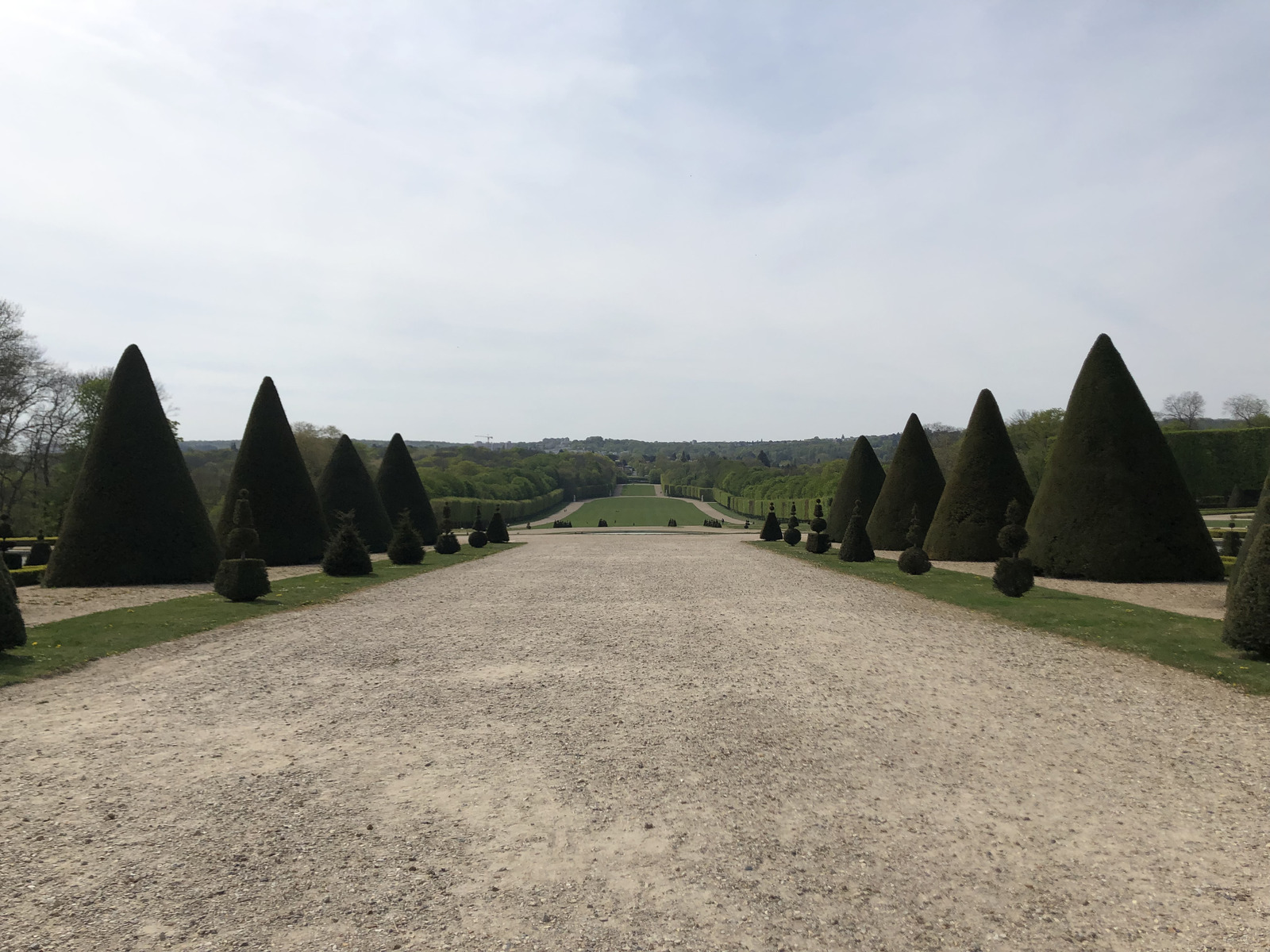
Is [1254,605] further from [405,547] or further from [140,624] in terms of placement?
[405,547]

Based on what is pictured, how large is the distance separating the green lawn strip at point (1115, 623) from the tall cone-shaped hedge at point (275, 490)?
19.4m

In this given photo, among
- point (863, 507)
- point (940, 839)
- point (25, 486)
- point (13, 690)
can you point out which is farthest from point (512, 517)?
point (940, 839)

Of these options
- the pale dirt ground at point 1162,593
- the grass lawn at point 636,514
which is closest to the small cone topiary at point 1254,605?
the pale dirt ground at point 1162,593

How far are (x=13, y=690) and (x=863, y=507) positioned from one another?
1289 inches

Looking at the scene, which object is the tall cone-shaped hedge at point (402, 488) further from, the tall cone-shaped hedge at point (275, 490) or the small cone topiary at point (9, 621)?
the small cone topiary at point (9, 621)

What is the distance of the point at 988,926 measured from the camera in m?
4.57

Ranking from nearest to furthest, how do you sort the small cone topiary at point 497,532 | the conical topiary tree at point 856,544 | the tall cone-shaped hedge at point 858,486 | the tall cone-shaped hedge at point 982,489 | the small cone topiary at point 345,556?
the small cone topiary at point 345,556, the tall cone-shaped hedge at point 982,489, the conical topiary tree at point 856,544, the tall cone-shaped hedge at point 858,486, the small cone topiary at point 497,532

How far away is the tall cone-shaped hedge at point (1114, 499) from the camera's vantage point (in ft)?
64.3

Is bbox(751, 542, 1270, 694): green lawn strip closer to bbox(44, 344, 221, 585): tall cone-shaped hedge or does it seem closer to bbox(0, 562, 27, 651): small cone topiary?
bbox(0, 562, 27, 651): small cone topiary

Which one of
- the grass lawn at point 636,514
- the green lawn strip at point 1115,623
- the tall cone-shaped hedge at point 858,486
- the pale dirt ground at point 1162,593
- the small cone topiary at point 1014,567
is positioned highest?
the tall cone-shaped hedge at point 858,486

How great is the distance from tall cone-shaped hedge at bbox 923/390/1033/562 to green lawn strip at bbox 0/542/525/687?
19.2 metres

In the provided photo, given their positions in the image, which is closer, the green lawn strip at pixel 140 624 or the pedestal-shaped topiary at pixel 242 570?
the green lawn strip at pixel 140 624

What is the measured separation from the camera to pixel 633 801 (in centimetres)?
642

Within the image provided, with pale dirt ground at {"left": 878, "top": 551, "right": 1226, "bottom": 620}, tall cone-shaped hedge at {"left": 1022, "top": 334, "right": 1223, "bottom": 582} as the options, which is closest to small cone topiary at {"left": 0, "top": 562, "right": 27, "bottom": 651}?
pale dirt ground at {"left": 878, "top": 551, "right": 1226, "bottom": 620}
